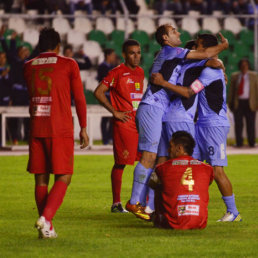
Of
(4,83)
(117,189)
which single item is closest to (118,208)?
(117,189)

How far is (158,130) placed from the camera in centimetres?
835

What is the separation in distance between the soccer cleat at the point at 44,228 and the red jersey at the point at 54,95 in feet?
2.50

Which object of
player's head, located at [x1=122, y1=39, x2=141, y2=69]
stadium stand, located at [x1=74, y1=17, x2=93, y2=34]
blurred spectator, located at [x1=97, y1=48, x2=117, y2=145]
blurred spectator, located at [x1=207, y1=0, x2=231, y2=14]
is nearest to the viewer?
player's head, located at [x1=122, y1=39, x2=141, y2=69]

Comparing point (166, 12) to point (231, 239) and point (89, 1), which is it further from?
point (231, 239)

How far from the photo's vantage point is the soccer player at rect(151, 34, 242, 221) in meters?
8.44

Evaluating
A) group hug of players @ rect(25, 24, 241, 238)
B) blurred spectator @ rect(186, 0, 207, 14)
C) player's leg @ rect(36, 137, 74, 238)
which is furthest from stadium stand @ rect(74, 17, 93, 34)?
player's leg @ rect(36, 137, 74, 238)

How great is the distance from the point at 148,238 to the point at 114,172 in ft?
8.39

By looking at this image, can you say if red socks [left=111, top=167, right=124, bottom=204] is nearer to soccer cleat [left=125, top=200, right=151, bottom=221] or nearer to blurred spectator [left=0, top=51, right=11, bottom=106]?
soccer cleat [left=125, top=200, right=151, bottom=221]

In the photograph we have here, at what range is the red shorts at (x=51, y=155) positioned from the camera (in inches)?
288

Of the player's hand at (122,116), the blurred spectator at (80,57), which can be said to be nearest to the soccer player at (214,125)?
the player's hand at (122,116)

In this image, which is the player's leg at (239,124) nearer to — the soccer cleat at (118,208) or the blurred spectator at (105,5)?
the blurred spectator at (105,5)

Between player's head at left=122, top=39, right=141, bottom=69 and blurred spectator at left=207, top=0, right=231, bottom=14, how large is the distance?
17253 mm

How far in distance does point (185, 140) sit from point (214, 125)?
0.73 m

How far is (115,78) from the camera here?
988 cm
